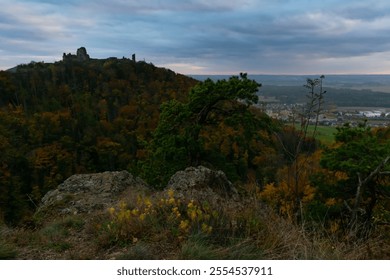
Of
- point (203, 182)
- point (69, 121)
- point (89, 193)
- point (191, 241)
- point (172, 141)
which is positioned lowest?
point (69, 121)

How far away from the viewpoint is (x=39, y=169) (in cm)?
4544

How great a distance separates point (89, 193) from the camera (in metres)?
9.14

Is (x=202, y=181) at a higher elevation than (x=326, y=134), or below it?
higher

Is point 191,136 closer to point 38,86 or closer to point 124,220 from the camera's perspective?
point 124,220

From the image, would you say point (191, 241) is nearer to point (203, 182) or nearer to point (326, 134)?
point (203, 182)

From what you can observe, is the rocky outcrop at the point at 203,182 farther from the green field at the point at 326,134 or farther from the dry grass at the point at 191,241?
the green field at the point at 326,134

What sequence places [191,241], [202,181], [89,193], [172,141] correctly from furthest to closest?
[172,141] < [202,181] < [89,193] < [191,241]

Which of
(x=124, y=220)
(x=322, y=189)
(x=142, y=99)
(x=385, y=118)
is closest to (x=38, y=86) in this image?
(x=142, y=99)

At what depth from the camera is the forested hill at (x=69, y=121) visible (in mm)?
42781

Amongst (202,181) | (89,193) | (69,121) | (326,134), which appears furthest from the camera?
(69,121)

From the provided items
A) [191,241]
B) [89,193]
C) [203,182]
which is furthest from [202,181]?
[191,241]

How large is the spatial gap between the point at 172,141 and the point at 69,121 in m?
47.8

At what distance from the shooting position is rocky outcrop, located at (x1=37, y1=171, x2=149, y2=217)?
7.94 metres

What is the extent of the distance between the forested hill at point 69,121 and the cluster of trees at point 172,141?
201mm
